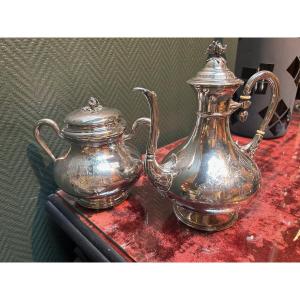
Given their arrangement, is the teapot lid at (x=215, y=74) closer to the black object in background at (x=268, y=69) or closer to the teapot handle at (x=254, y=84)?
the teapot handle at (x=254, y=84)

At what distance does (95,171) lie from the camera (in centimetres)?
52

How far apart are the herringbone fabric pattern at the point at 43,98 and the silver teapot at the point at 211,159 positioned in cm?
28

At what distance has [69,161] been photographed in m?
0.53

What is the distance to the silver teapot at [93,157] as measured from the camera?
503mm

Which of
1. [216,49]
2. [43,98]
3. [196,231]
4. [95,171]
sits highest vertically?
[216,49]

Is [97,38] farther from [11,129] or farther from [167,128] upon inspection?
[167,128]

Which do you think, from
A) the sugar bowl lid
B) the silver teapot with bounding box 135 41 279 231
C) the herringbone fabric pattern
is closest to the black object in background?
the herringbone fabric pattern

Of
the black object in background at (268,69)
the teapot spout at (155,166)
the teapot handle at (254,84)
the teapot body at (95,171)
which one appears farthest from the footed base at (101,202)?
the black object in background at (268,69)

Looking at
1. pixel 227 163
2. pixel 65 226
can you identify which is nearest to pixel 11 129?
pixel 65 226

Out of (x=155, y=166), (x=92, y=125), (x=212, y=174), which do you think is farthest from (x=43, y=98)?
(x=212, y=174)

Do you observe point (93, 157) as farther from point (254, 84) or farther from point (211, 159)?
point (254, 84)

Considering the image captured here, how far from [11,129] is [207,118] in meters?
0.42

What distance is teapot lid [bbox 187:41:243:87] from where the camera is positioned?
43cm

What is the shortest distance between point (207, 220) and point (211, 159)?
0.14 meters
